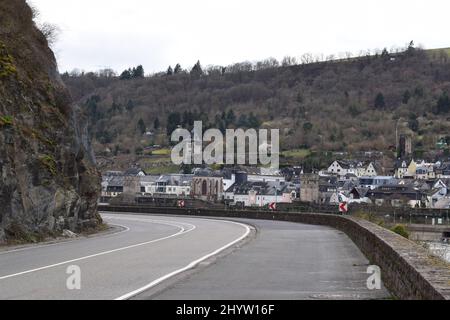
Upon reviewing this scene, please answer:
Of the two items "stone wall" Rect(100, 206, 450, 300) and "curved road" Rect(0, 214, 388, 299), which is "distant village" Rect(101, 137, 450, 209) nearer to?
"curved road" Rect(0, 214, 388, 299)

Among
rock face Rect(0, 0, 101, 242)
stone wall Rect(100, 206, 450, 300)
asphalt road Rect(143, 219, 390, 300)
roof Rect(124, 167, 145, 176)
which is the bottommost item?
asphalt road Rect(143, 219, 390, 300)

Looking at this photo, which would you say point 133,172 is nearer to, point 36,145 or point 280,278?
point 36,145

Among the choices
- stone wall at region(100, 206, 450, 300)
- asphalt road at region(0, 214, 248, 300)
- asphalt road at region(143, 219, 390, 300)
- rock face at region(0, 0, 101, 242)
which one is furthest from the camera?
rock face at region(0, 0, 101, 242)

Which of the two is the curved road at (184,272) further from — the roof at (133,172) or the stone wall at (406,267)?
the roof at (133,172)

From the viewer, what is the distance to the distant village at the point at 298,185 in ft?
484

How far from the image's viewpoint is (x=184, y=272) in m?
16.8

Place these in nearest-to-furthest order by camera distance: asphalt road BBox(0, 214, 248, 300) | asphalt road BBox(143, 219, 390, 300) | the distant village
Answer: asphalt road BBox(143, 219, 390, 300), asphalt road BBox(0, 214, 248, 300), the distant village

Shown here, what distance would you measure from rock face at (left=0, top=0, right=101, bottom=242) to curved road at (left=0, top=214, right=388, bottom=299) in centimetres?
217

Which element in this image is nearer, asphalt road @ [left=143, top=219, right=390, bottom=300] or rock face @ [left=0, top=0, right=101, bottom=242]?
asphalt road @ [left=143, top=219, right=390, bottom=300]

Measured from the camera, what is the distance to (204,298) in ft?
39.7

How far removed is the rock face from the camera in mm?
26984

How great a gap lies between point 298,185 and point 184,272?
151m

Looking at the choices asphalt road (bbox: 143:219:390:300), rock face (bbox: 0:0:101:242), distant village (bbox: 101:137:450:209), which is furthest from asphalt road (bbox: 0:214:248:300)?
distant village (bbox: 101:137:450:209)

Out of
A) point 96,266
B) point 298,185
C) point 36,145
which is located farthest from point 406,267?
point 298,185
